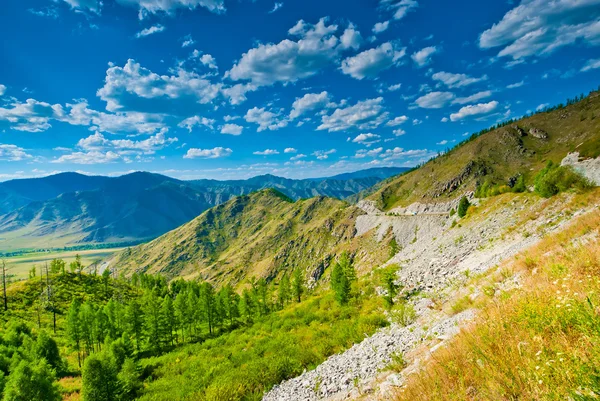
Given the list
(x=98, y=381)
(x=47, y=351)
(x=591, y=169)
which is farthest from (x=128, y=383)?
(x=591, y=169)

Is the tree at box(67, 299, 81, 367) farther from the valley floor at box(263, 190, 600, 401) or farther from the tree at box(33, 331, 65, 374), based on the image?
the valley floor at box(263, 190, 600, 401)

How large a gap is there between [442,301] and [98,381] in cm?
3782

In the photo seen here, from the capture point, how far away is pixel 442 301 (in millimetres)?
20641

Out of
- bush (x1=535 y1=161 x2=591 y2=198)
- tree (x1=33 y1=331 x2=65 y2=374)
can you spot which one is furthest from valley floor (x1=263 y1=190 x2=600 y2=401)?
tree (x1=33 y1=331 x2=65 y2=374)

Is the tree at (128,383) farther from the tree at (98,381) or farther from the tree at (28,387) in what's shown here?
the tree at (28,387)

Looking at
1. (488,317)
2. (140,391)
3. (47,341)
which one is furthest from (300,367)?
(47,341)

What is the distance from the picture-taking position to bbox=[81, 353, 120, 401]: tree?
30.6 m

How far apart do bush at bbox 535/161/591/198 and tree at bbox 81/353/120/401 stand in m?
63.7

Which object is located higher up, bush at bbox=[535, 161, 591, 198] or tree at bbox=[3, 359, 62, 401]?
bush at bbox=[535, 161, 591, 198]

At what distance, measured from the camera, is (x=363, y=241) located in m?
187

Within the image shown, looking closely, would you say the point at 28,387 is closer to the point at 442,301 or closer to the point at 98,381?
the point at 98,381

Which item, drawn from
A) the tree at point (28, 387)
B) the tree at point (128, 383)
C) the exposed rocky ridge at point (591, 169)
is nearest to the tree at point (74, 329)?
Result: the tree at point (28, 387)

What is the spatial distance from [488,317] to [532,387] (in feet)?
12.9

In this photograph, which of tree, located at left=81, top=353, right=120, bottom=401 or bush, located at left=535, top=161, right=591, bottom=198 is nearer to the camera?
tree, located at left=81, top=353, right=120, bottom=401
